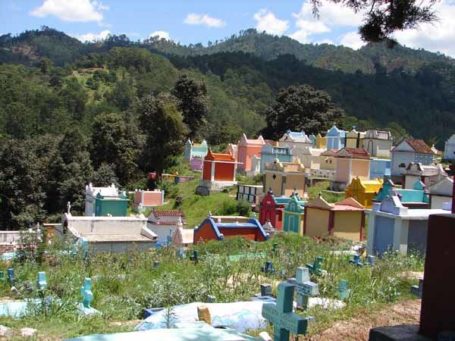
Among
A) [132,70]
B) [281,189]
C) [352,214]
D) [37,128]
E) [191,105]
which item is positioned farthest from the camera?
[132,70]

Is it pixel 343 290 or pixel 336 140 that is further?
pixel 336 140

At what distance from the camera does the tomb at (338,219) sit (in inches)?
907

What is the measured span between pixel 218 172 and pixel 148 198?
4.94 m

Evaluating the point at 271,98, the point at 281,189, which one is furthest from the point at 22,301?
the point at 271,98

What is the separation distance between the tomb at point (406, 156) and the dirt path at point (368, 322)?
27404 millimetres

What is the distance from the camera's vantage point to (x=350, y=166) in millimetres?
32719

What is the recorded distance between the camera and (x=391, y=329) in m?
4.59

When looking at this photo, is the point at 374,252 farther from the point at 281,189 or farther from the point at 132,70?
the point at 132,70

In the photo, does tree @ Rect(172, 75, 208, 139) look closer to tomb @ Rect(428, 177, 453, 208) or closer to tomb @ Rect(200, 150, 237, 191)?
tomb @ Rect(200, 150, 237, 191)

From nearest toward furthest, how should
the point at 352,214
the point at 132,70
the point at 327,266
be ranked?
the point at 327,266 → the point at 352,214 → the point at 132,70

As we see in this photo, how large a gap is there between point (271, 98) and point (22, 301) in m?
99.5

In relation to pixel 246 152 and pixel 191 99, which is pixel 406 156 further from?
pixel 191 99

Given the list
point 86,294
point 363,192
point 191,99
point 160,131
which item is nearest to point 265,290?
point 86,294

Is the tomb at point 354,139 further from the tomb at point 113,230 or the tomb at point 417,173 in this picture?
the tomb at point 113,230
